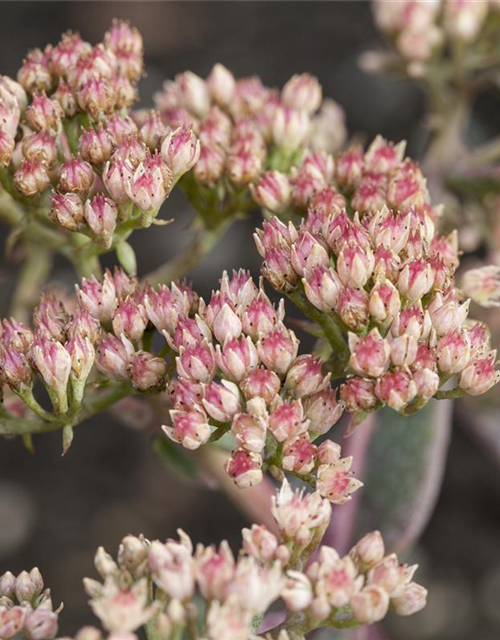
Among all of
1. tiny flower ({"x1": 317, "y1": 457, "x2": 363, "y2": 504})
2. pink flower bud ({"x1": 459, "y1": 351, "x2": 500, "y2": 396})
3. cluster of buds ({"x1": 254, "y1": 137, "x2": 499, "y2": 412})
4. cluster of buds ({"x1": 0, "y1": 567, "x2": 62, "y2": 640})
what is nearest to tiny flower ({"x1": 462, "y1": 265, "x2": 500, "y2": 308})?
cluster of buds ({"x1": 254, "y1": 137, "x2": 499, "y2": 412})

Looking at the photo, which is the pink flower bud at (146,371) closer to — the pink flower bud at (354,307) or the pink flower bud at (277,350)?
the pink flower bud at (277,350)

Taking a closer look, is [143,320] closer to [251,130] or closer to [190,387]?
[190,387]

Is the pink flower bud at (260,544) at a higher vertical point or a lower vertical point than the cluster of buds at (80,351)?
lower

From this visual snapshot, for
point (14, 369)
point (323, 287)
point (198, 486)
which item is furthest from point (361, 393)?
point (198, 486)

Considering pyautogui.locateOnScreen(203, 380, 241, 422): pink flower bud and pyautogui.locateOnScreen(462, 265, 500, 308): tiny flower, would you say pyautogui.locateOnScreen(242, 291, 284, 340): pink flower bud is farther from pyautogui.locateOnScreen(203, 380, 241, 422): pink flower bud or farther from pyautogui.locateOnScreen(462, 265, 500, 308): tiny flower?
pyautogui.locateOnScreen(462, 265, 500, 308): tiny flower

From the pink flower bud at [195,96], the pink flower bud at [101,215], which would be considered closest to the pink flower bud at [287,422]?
the pink flower bud at [101,215]

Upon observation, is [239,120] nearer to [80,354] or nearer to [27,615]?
[80,354]
